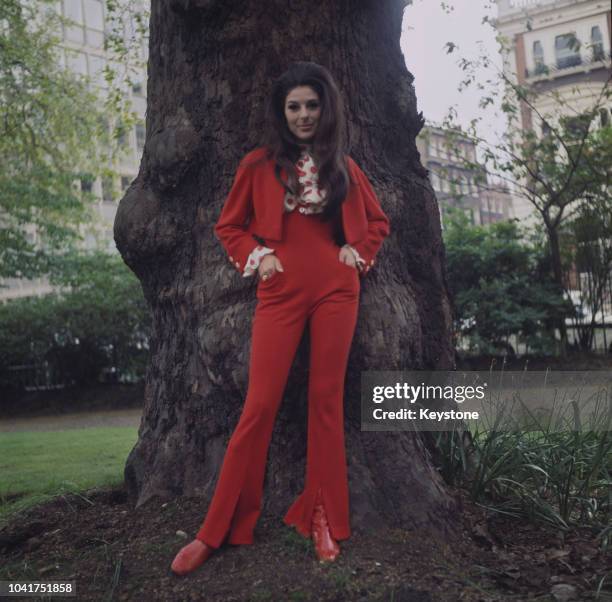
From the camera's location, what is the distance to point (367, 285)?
421 cm

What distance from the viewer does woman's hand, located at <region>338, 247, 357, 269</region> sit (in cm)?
377

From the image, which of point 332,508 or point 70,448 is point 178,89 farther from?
point 70,448

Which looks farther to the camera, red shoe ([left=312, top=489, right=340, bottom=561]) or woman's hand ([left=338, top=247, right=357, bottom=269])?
woman's hand ([left=338, top=247, right=357, bottom=269])

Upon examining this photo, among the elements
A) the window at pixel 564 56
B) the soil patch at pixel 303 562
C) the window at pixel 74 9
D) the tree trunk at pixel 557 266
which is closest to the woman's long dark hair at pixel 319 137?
the soil patch at pixel 303 562

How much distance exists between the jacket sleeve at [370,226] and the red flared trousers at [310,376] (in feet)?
0.37

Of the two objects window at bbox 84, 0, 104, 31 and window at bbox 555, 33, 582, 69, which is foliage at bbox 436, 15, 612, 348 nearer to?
window at bbox 555, 33, 582, 69

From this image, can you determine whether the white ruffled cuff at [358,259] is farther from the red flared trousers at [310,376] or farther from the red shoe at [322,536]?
the red shoe at [322,536]

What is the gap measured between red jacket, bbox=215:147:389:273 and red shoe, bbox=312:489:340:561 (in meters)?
1.15

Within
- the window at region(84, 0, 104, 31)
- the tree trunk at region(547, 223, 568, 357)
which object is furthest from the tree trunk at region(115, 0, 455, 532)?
the window at region(84, 0, 104, 31)

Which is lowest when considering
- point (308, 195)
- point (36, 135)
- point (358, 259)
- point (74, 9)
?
point (358, 259)

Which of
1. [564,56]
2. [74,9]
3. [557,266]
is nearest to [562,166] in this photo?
[557,266]

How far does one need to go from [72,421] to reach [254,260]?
9329 millimetres

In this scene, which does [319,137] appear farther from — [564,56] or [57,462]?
[564,56]

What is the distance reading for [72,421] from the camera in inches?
480
